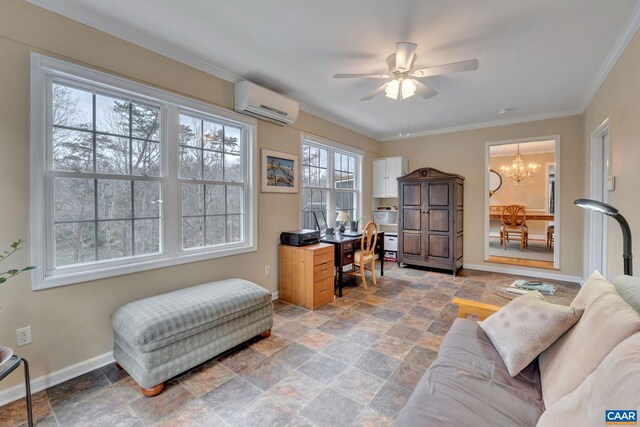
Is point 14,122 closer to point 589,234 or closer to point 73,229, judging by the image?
point 73,229

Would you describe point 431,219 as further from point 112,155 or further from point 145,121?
point 112,155

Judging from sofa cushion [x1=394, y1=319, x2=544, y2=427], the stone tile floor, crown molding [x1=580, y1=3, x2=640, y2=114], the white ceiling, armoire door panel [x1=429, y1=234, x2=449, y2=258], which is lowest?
the stone tile floor

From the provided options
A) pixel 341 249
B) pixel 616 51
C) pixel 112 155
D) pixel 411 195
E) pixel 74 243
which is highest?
pixel 616 51

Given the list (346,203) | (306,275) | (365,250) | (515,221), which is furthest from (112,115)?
(515,221)

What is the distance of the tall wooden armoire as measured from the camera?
4.69m

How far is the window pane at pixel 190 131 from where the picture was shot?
8.99ft

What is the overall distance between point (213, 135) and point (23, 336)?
2.18 meters

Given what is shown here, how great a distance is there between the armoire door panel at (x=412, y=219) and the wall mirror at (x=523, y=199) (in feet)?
7.50

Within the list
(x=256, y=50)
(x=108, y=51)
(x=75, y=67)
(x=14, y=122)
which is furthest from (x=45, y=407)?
(x=256, y=50)

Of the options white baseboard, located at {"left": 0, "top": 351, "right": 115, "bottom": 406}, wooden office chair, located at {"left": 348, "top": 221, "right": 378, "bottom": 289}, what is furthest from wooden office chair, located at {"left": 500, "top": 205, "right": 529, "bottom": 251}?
white baseboard, located at {"left": 0, "top": 351, "right": 115, "bottom": 406}

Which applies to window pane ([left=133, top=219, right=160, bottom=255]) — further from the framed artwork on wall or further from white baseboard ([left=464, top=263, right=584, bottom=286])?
white baseboard ([left=464, top=263, right=584, bottom=286])

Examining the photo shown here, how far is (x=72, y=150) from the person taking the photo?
2104mm

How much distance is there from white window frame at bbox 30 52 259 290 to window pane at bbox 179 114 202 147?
A: 81 mm

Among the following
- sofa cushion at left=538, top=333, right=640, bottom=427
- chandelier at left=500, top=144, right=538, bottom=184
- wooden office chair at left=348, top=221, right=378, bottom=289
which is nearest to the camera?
sofa cushion at left=538, top=333, right=640, bottom=427
